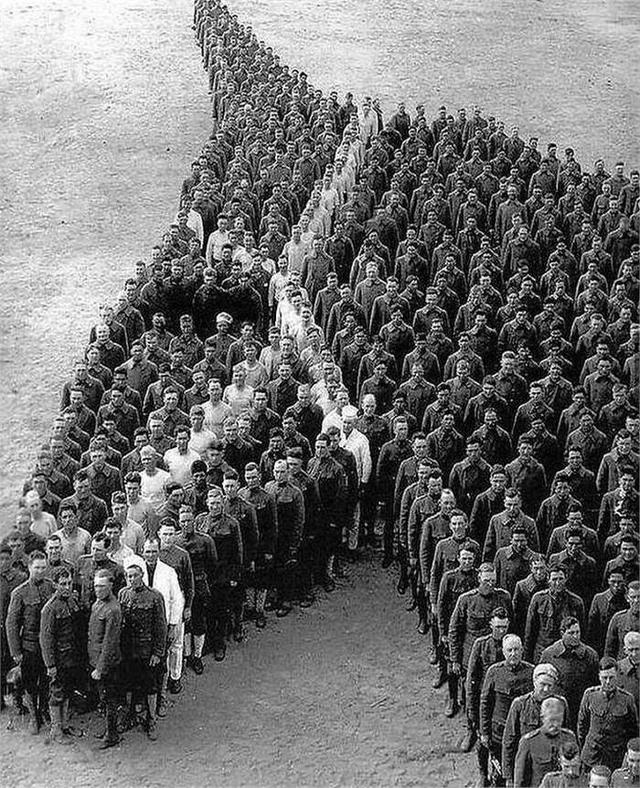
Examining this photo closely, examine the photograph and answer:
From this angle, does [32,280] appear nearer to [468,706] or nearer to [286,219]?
[286,219]

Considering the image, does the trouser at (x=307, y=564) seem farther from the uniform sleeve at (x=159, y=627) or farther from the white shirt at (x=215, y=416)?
the uniform sleeve at (x=159, y=627)

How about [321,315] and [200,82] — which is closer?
[321,315]

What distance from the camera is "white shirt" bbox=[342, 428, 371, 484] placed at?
10234 millimetres

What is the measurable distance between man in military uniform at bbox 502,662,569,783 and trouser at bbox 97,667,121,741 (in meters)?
2.41

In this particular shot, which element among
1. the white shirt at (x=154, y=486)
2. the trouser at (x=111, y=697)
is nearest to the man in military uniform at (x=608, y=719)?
the trouser at (x=111, y=697)

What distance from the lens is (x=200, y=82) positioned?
25.1 meters

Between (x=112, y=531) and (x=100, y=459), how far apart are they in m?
1.17

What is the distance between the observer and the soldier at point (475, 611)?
8.18 metres

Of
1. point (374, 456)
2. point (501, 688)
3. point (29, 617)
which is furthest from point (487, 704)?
point (374, 456)

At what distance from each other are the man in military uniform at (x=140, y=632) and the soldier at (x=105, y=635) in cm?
10

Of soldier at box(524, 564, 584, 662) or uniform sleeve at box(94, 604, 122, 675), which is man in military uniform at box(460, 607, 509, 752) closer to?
soldier at box(524, 564, 584, 662)

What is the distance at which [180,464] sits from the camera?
995cm

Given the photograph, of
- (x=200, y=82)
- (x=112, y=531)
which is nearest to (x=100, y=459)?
(x=112, y=531)

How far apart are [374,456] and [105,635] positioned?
9.91ft
